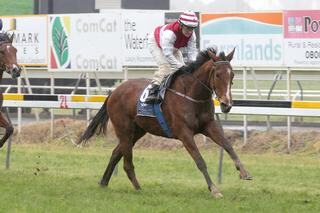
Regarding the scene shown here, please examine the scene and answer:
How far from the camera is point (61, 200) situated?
9.64 m

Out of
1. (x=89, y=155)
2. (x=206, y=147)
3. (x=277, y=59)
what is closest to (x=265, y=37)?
(x=277, y=59)

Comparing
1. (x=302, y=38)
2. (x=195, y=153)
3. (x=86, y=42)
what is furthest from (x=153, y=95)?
(x=86, y=42)

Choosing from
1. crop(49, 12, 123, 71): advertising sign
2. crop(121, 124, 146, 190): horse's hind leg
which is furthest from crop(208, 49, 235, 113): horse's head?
crop(49, 12, 123, 71): advertising sign

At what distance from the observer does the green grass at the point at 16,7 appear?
88.1 feet

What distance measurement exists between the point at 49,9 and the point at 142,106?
13.8m

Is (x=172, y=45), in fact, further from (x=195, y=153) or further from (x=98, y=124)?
(x=98, y=124)

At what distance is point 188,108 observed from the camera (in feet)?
33.5

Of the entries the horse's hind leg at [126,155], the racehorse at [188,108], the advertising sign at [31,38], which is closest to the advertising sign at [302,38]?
the racehorse at [188,108]

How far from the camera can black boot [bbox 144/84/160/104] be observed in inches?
416

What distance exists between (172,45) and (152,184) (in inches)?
81.1

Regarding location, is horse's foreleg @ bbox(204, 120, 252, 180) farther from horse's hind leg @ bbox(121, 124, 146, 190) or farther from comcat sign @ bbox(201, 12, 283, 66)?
comcat sign @ bbox(201, 12, 283, 66)

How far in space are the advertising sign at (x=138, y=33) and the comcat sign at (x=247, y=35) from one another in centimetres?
102

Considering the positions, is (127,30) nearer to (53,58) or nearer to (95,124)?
(53,58)

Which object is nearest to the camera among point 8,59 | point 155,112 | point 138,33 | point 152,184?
point 155,112
